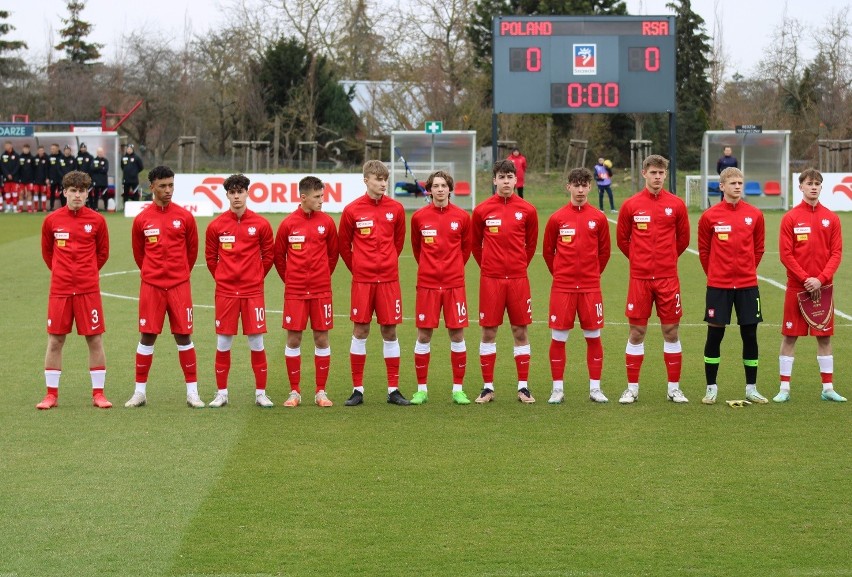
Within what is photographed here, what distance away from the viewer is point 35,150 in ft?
127

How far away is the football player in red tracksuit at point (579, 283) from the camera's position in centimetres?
978

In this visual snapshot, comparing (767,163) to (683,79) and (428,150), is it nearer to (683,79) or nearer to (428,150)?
(428,150)

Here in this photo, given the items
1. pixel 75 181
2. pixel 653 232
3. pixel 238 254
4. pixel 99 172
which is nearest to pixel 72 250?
pixel 75 181

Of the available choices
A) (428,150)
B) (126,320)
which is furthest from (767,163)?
(126,320)

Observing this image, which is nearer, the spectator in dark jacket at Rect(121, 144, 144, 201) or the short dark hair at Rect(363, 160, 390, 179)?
the short dark hair at Rect(363, 160, 390, 179)

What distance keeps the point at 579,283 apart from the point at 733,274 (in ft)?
4.14

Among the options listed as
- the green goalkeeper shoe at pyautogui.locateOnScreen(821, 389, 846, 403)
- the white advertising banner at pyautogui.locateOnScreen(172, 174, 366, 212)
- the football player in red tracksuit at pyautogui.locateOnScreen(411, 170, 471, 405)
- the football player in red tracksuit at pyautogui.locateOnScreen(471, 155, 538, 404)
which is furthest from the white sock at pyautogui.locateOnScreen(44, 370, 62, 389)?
the white advertising banner at pyautogui.locateOnScreen(172, 174, 366, 212)

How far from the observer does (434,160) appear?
38.0m

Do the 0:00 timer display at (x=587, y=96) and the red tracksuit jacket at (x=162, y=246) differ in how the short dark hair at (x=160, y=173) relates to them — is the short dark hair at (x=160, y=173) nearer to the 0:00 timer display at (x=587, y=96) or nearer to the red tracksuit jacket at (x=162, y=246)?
the red tracksuit jacket at (x=162, y=246)

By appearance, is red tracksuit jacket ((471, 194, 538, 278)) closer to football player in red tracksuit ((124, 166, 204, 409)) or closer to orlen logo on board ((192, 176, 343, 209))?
football player in red tracksuit ((124, 166, 204, 409))

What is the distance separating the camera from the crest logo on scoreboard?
103 feet

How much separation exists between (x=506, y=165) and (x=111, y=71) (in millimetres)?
55318

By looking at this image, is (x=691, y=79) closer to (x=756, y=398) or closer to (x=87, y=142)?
(x=87, y=142)

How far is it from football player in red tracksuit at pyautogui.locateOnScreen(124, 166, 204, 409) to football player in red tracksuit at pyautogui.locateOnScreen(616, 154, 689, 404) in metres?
3.58
